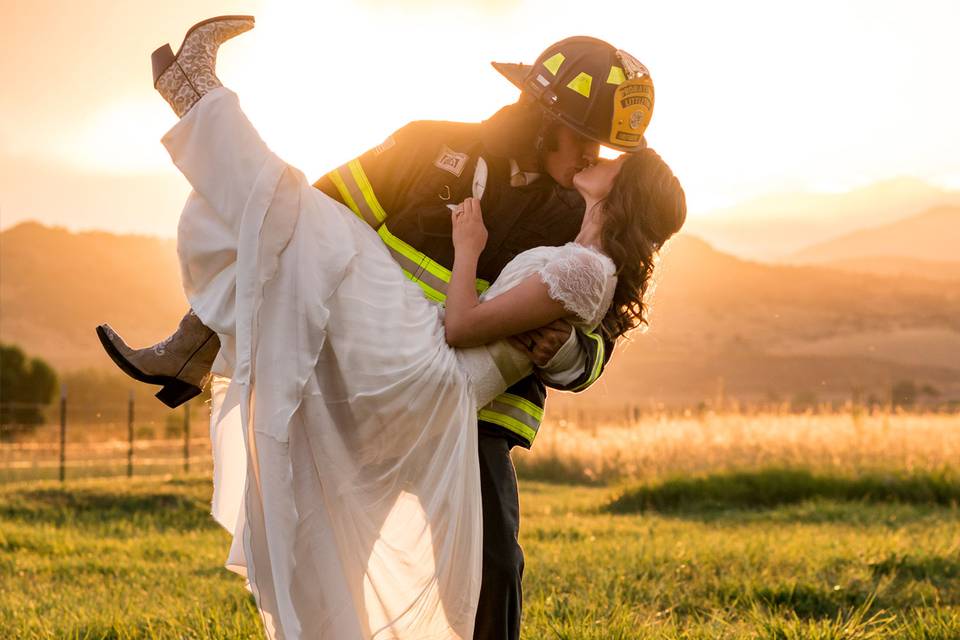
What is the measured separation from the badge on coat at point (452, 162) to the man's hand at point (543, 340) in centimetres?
55

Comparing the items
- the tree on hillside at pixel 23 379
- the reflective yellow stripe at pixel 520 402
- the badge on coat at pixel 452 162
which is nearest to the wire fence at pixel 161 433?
the tree on hillside at pixel 23 379

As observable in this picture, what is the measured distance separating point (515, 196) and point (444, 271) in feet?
1.07

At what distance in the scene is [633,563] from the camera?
7402mm

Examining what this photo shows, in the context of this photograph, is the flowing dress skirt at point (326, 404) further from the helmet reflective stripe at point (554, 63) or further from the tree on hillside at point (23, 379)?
the tree on hillside at point (23, 379)

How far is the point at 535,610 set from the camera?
564cm

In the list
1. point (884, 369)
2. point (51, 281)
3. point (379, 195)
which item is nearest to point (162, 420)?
point (379, 195)

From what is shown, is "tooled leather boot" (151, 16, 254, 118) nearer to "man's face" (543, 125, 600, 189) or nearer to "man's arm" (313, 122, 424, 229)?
"man's arm" (313, 122, 424, 229)

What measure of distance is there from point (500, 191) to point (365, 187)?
42 cm

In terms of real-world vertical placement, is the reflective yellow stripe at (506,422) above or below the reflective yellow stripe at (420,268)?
below

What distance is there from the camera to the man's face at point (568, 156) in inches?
138

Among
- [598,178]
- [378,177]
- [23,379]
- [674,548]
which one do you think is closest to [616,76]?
[598,178]

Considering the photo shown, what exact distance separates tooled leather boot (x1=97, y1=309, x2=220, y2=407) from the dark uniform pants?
2.96 feet

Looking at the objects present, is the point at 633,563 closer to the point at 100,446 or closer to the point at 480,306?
the point at 480,306

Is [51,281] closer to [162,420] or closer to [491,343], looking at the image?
[162,420]
